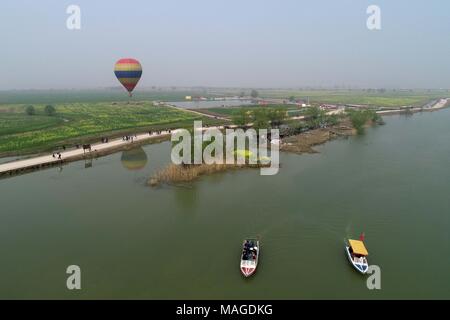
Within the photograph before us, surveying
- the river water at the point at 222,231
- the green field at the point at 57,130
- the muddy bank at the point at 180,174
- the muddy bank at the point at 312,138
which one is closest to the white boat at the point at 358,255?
the river water at the point at 222,231

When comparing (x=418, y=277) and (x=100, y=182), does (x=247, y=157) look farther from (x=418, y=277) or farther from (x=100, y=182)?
(x=418, y=277)

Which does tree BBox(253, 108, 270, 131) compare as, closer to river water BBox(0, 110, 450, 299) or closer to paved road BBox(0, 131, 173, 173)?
river water BBox(0, 110, 450, 299)

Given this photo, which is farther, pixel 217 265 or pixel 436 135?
pixel 436 135

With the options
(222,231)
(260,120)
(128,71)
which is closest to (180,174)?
(222,231)
